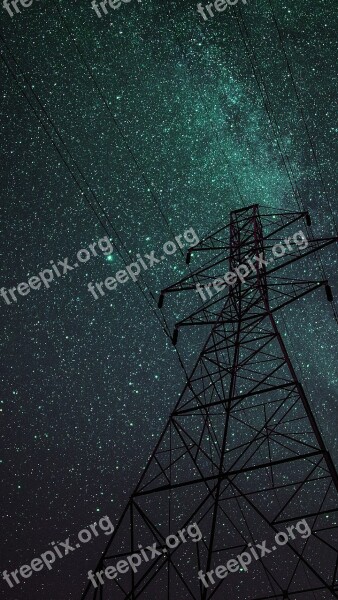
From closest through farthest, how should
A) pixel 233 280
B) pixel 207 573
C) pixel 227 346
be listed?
1. pixel 207 573
2. pixel 227 346
3. pixel 233 280

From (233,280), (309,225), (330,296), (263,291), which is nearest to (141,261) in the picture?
(233,280)

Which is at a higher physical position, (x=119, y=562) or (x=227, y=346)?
(x=227, y=346)

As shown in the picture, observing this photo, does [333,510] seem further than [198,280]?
No

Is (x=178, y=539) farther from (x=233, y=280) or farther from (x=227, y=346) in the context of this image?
(x=233, y=280)

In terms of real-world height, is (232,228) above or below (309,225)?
above

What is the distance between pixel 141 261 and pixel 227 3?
5.20 meters

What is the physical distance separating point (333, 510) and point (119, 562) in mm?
3757

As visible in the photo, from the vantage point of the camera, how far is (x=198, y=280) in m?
10.4

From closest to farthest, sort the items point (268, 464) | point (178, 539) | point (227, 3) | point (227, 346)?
point (268, 464)
point (178, 539)
point (227, 3)
point (227, 346)

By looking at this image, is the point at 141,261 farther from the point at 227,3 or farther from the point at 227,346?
the point at 227,3

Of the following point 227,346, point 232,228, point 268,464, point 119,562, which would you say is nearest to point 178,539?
point 119,562

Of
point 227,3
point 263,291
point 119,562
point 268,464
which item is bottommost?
point 119,562

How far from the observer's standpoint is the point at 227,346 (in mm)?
9602

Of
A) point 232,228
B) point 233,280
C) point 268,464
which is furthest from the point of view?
point 232,228
